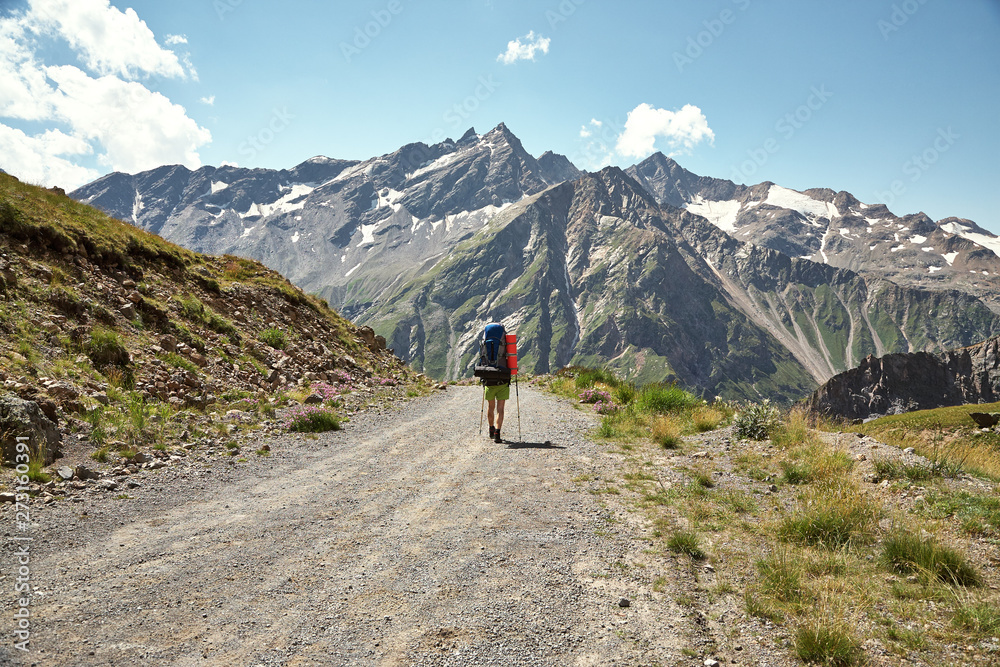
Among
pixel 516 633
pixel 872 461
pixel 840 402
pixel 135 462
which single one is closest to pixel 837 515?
pixel 872 461

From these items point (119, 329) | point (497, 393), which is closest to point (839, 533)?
point (497, 393)

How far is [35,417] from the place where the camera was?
29.2 feet

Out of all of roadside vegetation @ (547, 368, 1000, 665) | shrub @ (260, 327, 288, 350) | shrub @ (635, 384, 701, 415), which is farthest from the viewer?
shrub @ (260, 327, 288, 350)

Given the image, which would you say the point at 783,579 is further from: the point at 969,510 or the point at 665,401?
the point at 665,401

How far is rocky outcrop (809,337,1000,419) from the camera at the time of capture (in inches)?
3683

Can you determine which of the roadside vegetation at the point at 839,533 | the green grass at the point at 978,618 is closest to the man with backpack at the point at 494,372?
the roadside vegetation at the point at 839,533

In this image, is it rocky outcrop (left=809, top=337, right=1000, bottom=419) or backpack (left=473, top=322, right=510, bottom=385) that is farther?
rocky outcrop (left=809, top=337, right=1000, bottom=419)

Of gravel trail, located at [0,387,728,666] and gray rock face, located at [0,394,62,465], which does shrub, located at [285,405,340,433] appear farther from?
gray rock face, located at [0,394,62,465]

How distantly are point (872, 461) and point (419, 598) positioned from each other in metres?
9.18

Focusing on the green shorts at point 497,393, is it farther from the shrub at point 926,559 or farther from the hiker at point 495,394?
the shrub at point 926,559

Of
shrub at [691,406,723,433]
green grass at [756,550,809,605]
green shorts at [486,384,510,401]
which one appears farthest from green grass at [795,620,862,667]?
shrub at [691,406,723,433]

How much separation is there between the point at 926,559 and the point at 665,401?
12.9 meters

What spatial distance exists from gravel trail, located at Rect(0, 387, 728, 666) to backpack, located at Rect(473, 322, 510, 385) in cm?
446

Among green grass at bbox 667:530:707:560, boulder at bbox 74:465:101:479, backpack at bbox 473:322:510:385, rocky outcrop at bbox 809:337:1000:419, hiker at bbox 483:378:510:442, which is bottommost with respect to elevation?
rocky outcrop at bbox 809:337:1000:419
